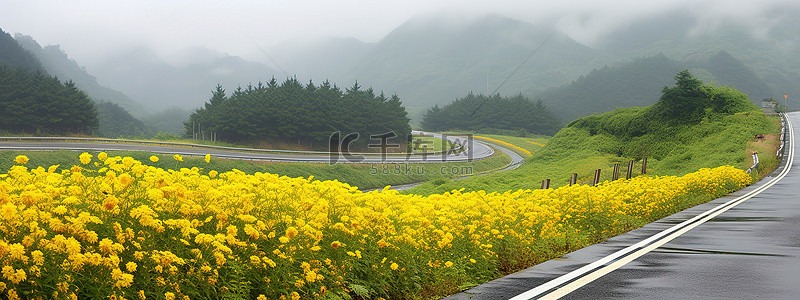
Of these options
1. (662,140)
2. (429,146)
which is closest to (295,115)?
(429,146)

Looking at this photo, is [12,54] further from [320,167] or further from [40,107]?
[320,167]

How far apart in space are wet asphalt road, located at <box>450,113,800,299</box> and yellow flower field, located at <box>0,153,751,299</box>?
771mm

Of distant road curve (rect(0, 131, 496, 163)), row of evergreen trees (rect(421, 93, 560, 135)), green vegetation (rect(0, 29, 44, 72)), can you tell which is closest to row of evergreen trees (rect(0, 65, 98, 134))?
distant road curve (rect(0, 131, 496, 163))

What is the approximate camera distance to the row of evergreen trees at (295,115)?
63.4 m

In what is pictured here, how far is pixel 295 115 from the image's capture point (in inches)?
2516

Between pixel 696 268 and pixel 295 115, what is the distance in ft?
194

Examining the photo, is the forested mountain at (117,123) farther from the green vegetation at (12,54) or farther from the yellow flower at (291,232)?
the yellow flower at (291,232)

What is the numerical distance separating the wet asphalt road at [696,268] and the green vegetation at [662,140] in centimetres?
2368

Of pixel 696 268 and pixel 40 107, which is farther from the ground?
pixel 40 107

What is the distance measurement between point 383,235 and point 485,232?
221 centimetres

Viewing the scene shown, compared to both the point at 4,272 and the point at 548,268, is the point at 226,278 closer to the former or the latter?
the point at 4,272

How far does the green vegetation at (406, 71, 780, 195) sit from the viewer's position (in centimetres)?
3712

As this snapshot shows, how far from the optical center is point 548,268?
7289 millimetres

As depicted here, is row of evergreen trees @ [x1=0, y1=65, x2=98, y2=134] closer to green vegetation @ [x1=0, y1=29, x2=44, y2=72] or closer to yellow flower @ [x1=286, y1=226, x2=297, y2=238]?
green vegetation @ [x1=0, y1=29, x2=44, y2=72]
